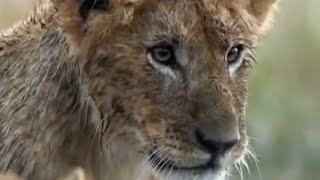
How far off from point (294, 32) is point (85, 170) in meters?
2.62

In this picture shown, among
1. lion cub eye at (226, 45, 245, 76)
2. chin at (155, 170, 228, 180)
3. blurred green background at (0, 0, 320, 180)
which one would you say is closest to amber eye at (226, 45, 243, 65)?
lion cub eye at (226, 45, 245, 76)

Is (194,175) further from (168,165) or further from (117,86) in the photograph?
(117,86)

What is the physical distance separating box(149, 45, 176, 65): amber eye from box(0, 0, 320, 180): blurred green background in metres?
1.71

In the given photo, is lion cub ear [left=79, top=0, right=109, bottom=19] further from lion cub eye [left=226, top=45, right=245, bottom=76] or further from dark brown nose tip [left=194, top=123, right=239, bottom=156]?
dark brown nose tip [left=194, top=123, right=239, bottom=156]

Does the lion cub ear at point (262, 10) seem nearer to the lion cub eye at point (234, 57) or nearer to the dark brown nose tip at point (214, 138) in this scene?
the lion cub eye at point (234, 57)

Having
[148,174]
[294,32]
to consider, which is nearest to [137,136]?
[148,174]

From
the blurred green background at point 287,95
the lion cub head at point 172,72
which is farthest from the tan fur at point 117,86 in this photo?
the blurred green background at point 287,95

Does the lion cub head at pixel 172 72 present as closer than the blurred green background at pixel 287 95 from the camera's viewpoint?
Yes

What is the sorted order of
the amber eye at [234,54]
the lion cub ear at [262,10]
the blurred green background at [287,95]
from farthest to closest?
the blurred green background at [287,95] → the lion cub ear at [262,10] → the amber eye at [234,54]

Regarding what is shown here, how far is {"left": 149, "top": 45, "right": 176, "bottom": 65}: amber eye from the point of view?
526cm

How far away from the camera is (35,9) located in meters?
5.85

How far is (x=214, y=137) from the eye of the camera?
5.12 metres

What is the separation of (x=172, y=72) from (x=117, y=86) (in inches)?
8.2

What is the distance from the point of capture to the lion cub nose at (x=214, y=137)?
5125 mm
